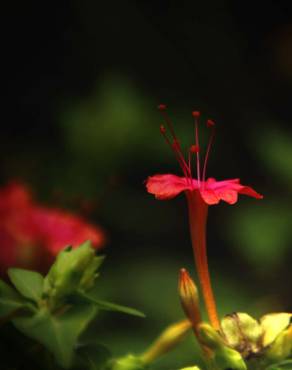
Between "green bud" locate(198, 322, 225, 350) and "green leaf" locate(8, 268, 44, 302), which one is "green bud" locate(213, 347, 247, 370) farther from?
"green leaf" locate(8, 268, 44, 302)

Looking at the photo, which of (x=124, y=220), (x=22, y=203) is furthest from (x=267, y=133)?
(x=22, y=203)

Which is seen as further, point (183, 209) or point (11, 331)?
point (183, 209)

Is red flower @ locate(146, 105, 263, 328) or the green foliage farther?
red flower @ locate(146, 105, 263, 328)

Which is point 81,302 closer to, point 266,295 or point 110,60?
point 266,295

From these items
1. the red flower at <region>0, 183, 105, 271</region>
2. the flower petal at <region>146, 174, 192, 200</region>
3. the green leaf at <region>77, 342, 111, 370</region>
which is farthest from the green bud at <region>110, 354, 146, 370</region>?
the red flower at <region>0, 183, 105, 271</region>

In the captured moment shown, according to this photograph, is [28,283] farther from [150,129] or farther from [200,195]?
[150,129]
